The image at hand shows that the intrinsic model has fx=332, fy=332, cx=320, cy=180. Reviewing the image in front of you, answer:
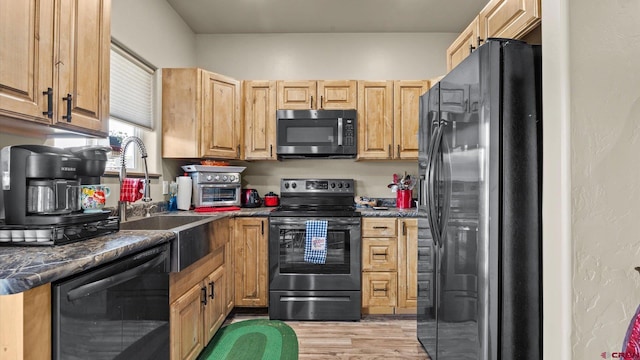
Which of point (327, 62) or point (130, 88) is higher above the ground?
point (327, 62)

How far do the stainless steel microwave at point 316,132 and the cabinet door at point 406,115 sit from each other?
41 cm

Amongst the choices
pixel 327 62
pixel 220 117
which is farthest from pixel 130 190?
pixel 327 62

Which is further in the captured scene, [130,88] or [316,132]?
[316,132]

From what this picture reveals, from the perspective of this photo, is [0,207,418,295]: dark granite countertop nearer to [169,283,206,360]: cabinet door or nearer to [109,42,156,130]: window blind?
[169,283,206,360]: cabinet door

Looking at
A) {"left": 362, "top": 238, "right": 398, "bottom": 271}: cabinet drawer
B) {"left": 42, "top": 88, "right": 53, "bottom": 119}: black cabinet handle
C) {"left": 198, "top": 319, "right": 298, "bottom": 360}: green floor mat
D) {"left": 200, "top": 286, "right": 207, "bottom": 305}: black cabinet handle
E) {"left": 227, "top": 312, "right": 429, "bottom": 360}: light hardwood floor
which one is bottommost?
{"left": 227, "top": 312, "right": 429, "bottom": 360}: light hardwood floor

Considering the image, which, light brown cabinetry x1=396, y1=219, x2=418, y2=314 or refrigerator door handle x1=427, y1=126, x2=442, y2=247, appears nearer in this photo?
refrigerator door handle x1=427, y1=126, x2=442, y2=247

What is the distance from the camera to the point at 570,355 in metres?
1.13

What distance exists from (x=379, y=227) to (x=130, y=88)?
7.47 ft

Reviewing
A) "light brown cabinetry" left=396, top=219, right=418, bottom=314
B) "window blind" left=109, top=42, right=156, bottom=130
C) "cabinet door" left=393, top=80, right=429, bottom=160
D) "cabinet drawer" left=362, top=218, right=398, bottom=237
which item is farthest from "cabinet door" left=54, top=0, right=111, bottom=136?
"cabinet door" left=393, top=80, right=429, bottom=160

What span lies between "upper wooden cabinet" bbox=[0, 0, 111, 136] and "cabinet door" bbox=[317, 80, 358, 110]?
6.11ft

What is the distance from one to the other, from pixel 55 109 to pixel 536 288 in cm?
209

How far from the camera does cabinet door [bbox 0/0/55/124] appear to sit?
1.13 meters

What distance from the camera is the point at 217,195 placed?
120 inches

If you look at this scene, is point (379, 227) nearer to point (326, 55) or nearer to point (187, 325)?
point (187, 325)
